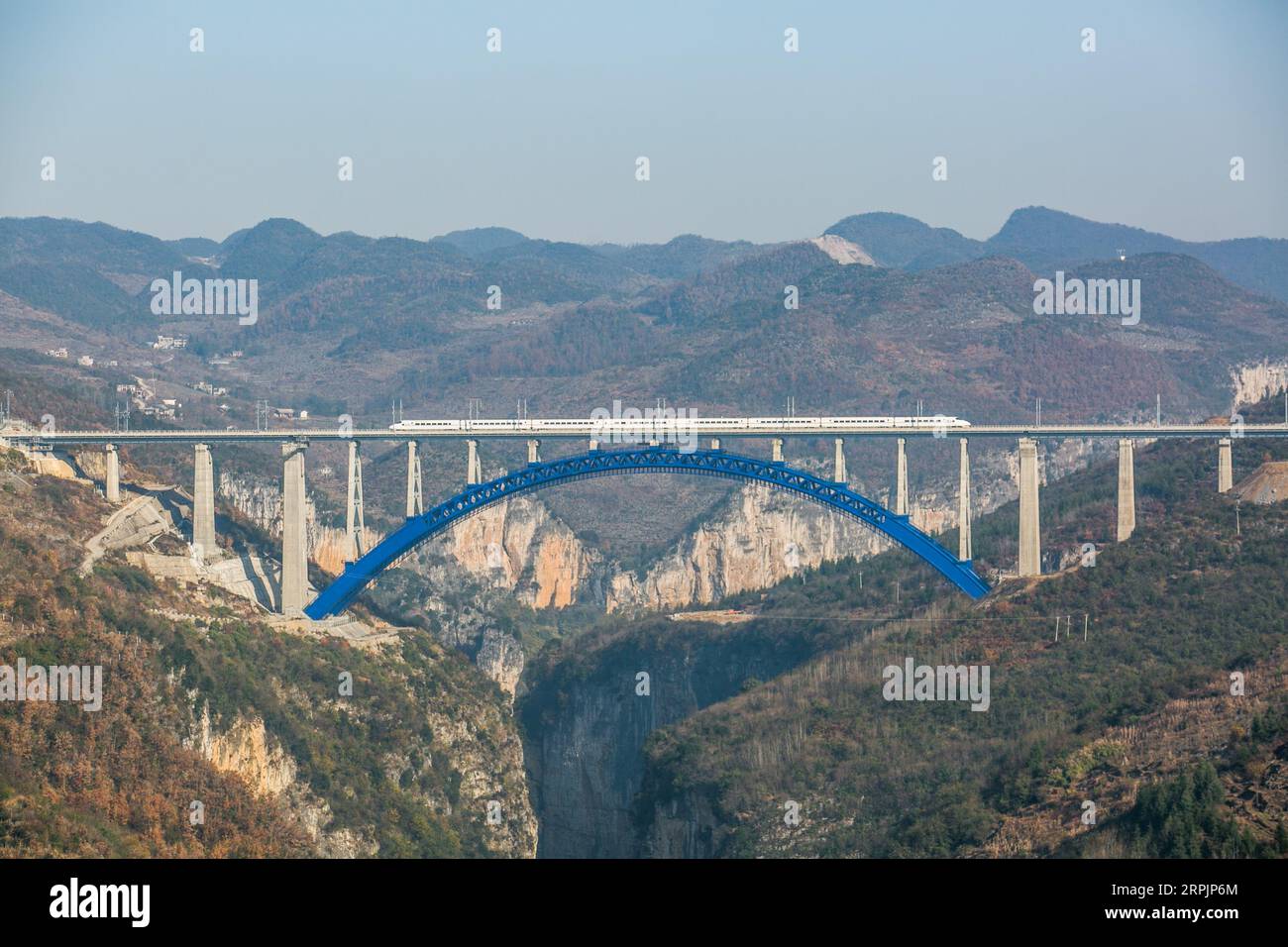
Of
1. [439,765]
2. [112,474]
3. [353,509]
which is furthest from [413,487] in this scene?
[439,765]

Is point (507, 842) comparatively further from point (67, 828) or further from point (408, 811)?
point (67, 828)

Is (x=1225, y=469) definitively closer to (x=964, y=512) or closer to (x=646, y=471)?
(x=964, y=512)

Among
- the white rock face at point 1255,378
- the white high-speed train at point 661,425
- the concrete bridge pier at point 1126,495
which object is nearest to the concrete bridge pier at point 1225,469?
the concrete bridge pier at point 1126,495

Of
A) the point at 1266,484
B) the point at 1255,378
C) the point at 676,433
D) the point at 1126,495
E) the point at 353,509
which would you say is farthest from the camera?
the point at 1255,378

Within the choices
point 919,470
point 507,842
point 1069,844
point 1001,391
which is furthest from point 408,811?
point 1001,391

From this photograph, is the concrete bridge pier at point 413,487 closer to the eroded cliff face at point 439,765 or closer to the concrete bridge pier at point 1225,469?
the eroded cliff face at point 439,765

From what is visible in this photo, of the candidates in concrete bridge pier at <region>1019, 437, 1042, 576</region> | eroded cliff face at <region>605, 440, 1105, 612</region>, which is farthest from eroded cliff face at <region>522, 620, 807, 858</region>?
eroded cliff face at <region>605, 440, 1105, 612</region>

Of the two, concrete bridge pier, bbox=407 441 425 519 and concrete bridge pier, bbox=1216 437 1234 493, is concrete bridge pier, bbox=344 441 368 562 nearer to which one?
concrete bridge pier, bbox=407 441 425 519
